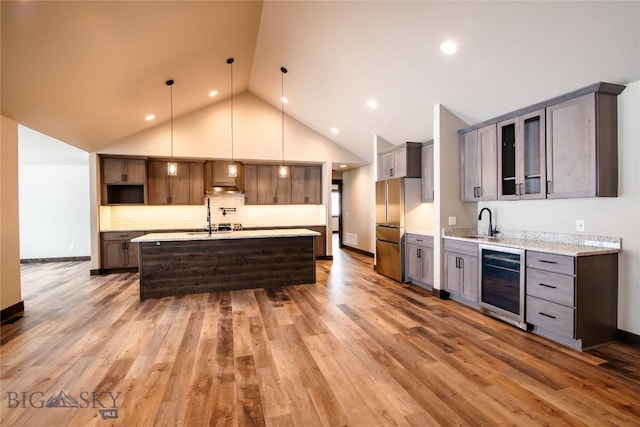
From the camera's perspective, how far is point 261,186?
7488mm

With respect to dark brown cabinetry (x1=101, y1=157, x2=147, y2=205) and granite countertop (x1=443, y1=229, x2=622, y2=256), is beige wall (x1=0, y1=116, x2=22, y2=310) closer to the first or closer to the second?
dark brown cabinetry (x1=101, y1=157, x2=147, y2=205)

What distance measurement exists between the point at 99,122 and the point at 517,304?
21.9ft

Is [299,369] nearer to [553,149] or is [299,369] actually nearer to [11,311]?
[553,149]

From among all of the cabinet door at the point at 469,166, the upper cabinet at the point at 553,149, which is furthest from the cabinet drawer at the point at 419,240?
the upper cabinet at the point at 553,149

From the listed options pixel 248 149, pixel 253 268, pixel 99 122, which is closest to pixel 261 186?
pixel 248 149

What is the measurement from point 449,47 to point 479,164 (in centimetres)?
167

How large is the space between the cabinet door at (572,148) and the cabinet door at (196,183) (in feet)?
21.2

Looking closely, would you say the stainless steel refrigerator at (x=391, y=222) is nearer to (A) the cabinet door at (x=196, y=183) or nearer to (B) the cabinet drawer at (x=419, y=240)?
(B) the cabinet drawer at (x=419, y=240)

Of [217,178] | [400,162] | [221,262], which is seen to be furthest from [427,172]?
[217,178]

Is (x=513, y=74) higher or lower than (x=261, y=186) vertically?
higher

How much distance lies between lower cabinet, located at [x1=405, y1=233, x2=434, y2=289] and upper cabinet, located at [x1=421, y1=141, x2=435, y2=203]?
0.73 m

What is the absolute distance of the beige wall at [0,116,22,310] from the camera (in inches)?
146

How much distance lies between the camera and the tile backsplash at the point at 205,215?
22.1 ft

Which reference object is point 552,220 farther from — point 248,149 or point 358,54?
point 248,149
